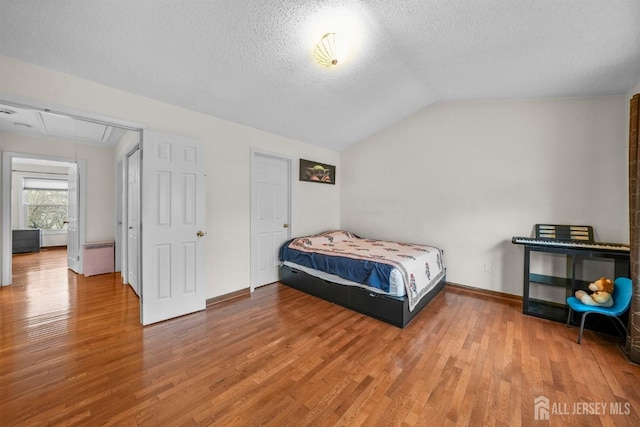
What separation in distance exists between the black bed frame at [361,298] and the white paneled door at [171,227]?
50.9 inches

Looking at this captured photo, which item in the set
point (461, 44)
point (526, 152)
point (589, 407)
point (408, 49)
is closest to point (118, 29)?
point (408, 49)

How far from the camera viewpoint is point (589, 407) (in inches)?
60.6

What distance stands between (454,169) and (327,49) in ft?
8.76

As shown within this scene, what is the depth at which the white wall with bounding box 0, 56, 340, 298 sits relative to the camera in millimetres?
2037

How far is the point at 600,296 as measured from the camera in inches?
88.1

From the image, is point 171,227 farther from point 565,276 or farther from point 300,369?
point 565,276

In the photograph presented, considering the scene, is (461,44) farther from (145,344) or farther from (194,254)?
(145,344)

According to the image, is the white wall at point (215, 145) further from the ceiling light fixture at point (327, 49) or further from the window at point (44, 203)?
the window at point (44, 203)

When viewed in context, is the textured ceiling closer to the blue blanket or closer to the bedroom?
the bedroom

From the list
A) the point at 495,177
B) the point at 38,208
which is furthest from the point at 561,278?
the point at 38,208

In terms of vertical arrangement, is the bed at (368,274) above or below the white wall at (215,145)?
below

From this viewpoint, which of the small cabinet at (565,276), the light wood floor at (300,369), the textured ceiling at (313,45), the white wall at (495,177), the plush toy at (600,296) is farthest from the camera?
the white wall at (495,177)

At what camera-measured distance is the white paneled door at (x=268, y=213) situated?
3664 mm

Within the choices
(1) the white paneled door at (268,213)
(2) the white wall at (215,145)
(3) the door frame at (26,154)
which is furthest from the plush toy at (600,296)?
(3) the door frame at (26,154)
